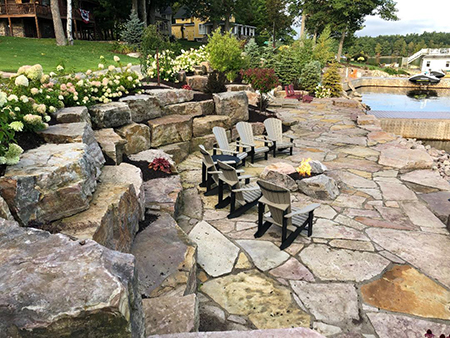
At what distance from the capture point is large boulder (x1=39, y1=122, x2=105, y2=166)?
4.11m

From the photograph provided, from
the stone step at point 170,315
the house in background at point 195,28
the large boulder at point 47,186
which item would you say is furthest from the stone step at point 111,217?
the house in background at point 195,28

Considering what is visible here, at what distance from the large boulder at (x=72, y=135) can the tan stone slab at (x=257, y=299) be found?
2228 millimetres

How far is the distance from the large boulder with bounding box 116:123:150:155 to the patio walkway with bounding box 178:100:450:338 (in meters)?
1.21

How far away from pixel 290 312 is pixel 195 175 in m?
4.01

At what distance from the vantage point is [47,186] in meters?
2.91

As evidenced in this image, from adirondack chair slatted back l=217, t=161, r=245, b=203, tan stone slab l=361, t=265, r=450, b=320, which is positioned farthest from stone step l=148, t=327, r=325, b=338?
adirondack chair slatted back l=217, t=161, r=245, b=203

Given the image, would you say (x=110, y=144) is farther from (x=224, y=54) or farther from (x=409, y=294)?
(x=224, y=54)

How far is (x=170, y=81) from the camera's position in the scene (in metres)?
9.80

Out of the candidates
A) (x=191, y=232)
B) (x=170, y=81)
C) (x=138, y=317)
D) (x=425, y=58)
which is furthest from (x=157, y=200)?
(x=425, y=58)

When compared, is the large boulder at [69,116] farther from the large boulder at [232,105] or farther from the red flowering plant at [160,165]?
the large boulder at [232,105]

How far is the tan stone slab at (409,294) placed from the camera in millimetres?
3062

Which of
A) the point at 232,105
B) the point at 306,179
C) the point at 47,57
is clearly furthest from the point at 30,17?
the point at 306,179

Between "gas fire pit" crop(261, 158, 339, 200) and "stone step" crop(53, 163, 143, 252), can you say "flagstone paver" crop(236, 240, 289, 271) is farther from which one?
"gas fire pit" crop(261, 158, 339, 200)

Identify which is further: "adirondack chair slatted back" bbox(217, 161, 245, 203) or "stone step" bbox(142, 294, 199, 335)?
"adirondack chair slatted back" bbox(217, 161, 245, 203)
